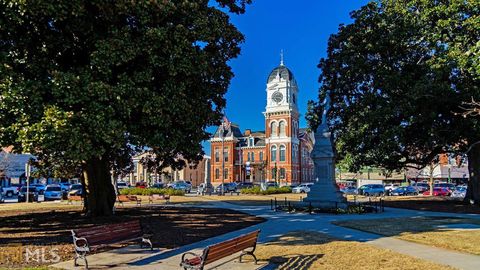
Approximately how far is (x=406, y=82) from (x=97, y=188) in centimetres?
1810

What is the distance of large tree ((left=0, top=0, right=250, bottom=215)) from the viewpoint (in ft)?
38.5

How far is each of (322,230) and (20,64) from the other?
11228 mm

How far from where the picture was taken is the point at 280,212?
2322cm

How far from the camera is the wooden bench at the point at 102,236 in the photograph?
9.20 metres

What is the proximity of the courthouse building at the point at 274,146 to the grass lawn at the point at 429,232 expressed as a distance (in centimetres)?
6471

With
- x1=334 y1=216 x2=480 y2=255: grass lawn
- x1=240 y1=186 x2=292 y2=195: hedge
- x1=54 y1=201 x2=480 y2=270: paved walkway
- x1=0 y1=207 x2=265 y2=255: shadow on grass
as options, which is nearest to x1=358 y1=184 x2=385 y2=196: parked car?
x1=240 y1=186 x2=292 y2=195: hedge

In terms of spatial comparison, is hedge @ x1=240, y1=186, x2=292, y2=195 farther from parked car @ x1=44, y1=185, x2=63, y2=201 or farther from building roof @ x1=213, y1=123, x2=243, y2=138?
building roof @ x1=213, y1=123, x2=243, y2=138

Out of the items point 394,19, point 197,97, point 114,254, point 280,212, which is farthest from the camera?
point 394,19

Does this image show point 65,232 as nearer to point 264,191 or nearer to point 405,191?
point 264,191

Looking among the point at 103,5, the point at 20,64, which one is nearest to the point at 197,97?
the point at 103,5

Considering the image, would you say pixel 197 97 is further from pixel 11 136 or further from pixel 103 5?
pixel 11 136

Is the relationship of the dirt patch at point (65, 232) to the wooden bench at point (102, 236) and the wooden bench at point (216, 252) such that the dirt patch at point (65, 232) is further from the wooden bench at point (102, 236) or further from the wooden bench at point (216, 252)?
the wooden bench at point (216, 252)

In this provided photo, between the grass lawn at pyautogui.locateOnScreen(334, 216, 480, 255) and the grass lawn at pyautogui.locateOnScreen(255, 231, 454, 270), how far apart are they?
2140 mm

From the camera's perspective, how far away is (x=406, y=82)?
25.4 meters
